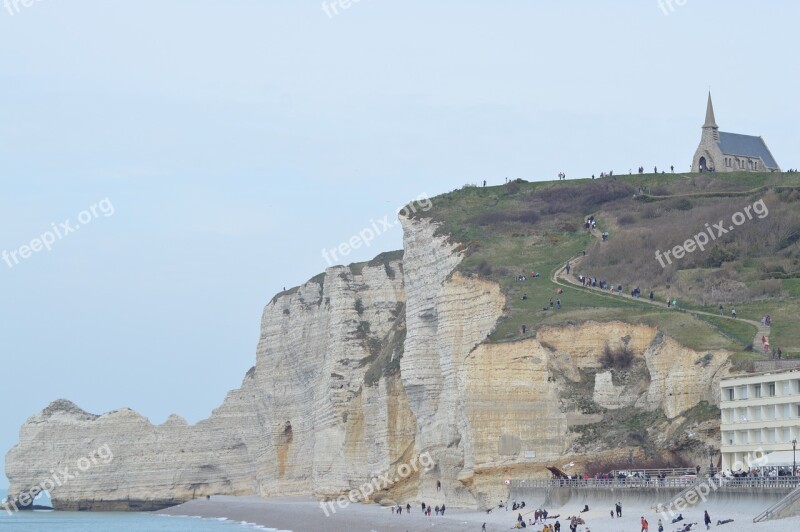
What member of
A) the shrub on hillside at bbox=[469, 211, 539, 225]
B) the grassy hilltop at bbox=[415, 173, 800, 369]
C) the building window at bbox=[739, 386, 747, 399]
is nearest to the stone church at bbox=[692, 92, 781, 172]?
the grassy hilltop at bbox=[415, 173, 800, 369]

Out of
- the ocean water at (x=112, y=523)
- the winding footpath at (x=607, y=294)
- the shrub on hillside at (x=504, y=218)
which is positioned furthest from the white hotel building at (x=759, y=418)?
the shrub on hillside at (x=504, y=218)

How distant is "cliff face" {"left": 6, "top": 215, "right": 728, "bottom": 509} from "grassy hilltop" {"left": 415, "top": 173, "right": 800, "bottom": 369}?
6.60ft

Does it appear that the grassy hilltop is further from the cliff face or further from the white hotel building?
the white hotel building

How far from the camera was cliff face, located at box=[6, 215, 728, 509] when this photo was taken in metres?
68.2

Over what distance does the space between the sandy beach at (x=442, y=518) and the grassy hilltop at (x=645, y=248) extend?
10.1m

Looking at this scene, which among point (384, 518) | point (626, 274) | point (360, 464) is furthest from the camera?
point (360, 464)

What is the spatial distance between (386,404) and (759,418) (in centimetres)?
3699

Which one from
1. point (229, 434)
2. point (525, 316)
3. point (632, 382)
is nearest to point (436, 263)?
point (525, 316)

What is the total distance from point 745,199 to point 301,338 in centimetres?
3666

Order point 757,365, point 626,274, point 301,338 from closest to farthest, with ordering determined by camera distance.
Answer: point 757,365 < point 626,274 < point 301,338

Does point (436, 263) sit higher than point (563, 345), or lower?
higher

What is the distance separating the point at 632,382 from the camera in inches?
2731

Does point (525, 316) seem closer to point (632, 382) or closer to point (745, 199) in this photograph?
point (632, 382)

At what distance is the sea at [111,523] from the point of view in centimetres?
9350
